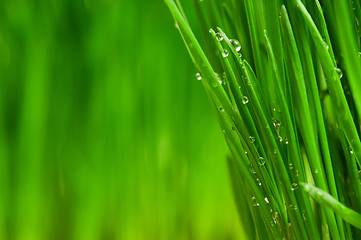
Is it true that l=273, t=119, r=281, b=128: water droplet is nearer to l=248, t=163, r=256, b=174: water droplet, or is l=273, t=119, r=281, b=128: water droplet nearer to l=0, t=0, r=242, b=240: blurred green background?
l=248, t=163, r=256, b=174: water droplet

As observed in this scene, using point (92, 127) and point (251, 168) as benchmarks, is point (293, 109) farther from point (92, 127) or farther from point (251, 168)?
point (92, 127)

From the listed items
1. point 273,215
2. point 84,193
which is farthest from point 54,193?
point 273,215

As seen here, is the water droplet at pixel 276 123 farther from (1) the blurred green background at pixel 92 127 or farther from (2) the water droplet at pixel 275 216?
(1) the blurred green background at pixel 92 127

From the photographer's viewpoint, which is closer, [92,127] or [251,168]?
[251,168]

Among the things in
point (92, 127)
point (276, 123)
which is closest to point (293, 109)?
point (276, 123)

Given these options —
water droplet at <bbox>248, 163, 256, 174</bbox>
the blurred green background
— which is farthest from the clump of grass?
the blurred green background

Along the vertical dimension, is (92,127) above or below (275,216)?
above
